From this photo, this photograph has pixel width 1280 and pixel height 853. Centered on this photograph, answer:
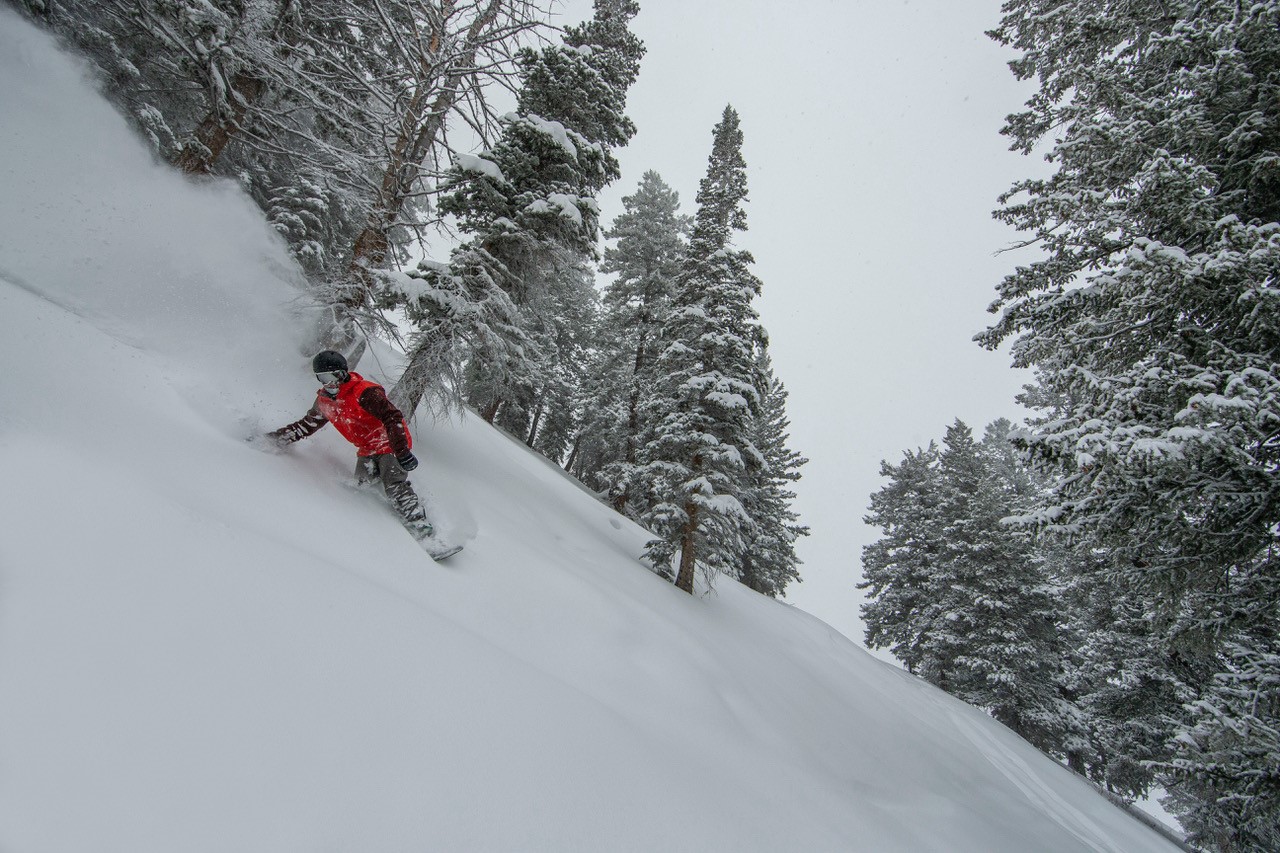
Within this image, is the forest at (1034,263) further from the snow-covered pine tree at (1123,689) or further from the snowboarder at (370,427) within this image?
the snowboarder at (370,427)

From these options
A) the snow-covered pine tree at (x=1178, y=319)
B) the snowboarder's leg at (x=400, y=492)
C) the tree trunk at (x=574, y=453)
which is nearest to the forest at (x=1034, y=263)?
the snow-covered pine tree at (x=1178, y=319)

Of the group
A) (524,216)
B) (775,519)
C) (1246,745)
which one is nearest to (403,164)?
(524,216)

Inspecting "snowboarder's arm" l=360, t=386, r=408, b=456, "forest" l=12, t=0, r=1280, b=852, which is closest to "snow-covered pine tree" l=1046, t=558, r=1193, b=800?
"forest" l=12, t=0, r=1280, b=852

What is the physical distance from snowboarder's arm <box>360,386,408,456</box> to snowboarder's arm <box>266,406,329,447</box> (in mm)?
601

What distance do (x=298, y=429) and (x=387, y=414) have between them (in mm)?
981

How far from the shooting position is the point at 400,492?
5.62 meters

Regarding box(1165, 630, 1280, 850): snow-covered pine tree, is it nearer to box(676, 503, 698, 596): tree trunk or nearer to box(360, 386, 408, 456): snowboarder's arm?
box(676, 503, 698, 596): tree trunk

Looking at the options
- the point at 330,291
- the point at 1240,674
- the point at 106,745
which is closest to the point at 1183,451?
the point at 1240,674

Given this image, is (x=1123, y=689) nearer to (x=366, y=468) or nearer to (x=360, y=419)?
(x=366, y=468)

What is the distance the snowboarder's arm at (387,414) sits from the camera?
18.1ft

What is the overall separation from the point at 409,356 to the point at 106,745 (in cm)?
807

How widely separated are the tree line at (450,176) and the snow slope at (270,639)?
1.42 meters

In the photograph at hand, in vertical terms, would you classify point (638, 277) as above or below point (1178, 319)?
above

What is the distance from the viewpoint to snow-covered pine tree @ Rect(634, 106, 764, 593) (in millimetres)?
12938
